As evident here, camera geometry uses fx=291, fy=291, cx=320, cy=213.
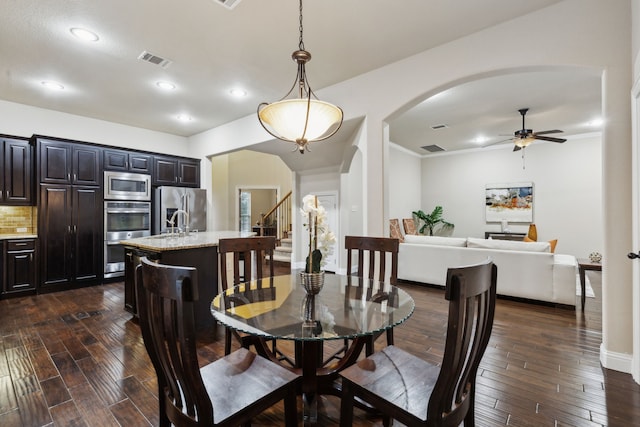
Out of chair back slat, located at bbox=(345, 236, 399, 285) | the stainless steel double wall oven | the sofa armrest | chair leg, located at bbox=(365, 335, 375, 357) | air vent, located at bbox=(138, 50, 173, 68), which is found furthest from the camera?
the stainless steel double wall oven

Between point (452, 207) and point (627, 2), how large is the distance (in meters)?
6.45

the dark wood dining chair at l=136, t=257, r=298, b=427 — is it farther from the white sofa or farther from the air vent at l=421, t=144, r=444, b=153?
the air vent at l=421, t=144, r=444, b=153

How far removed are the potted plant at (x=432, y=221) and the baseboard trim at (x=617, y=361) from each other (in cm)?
593

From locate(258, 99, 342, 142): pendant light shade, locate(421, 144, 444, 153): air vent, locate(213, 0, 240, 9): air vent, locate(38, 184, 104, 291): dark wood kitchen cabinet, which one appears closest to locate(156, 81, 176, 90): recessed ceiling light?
locate(213, 0, 240, 9): air vent

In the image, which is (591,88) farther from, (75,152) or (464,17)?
(75,152)

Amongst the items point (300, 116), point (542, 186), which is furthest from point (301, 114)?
point (542, 186)

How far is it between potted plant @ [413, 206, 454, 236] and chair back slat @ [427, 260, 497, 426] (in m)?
7.29

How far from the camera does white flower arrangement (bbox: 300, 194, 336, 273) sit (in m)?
1.68

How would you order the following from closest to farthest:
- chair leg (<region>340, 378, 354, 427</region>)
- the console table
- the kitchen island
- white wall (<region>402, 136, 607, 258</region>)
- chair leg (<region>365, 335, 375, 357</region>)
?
1. chair leg (<region>340, 378, 354, 427</region>)
2. chair leg (<region>365, 335, 375, 357</region>)
3. the kitchen island
4. white wall (<region>402, 136, 607, 258</region>)
5. the console table

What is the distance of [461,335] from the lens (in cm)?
99

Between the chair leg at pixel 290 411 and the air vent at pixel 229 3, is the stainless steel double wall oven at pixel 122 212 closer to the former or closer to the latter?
the air vent at pixel 229 3

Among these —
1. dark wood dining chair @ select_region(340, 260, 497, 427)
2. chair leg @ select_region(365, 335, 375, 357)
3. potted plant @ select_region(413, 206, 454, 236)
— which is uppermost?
potted plant @ select_region(413, 206, 454, 236)

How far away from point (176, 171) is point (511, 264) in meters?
6.12

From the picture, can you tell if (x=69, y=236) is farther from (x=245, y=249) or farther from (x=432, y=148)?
(x=432, y=148)
